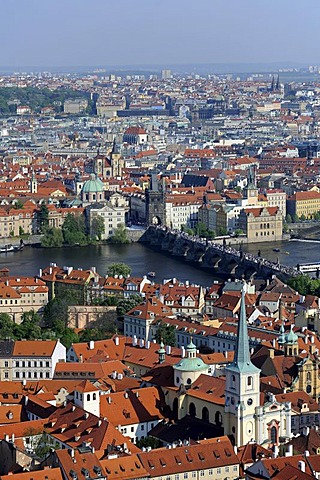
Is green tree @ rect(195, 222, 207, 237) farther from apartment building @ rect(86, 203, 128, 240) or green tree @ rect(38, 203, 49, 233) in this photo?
green tree @ rect(38, 203, 49, 233)

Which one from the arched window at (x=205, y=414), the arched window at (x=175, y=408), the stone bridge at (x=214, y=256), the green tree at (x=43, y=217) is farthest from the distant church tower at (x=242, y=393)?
the green tree at (x=43, y=217)

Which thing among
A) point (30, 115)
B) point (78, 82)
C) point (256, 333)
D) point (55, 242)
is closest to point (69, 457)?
point (256, 333)

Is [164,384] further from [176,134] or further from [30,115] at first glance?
[30,115]

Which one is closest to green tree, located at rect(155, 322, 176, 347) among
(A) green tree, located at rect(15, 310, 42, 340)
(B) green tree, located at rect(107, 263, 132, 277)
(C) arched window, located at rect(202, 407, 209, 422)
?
(A) green tree, located at rect(15, 310, 42, 340)

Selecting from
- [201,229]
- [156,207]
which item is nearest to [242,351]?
[201,229]

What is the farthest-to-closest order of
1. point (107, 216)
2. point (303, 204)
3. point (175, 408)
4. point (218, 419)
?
point (303, 204), point (107, 216), point (175, 408), point (218, 419)

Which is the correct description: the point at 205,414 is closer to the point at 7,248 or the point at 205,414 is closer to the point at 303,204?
the point at 7,248
